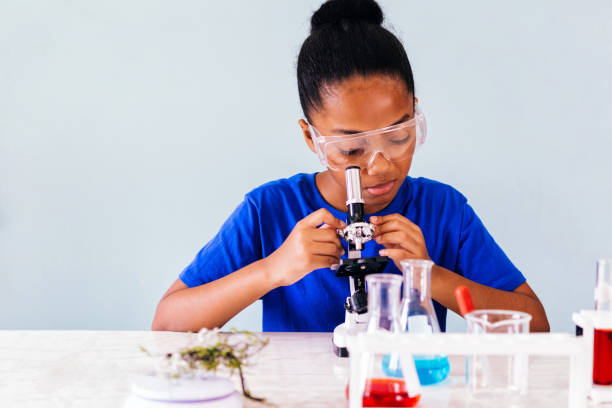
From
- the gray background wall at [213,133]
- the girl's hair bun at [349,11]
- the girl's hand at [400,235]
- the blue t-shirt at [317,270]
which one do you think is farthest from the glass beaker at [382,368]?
the gray background wall at [213,133]

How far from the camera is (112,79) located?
288 cm

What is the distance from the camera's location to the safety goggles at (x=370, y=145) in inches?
62.5

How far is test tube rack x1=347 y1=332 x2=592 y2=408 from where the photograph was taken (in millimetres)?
918

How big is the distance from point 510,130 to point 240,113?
1269 mm

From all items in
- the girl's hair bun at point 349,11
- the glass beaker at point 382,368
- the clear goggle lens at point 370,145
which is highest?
the girl's hair bun at point 349,11

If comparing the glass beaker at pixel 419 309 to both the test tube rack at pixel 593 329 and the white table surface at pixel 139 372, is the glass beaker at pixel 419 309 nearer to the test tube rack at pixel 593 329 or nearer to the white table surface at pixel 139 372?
the white table surface at pixel 139 372

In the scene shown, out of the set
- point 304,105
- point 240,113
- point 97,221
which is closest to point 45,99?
point 97,221

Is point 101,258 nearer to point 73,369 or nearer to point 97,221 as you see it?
point 97,221

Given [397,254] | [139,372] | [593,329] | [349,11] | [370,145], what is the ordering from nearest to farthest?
[593,329] → [139,372] → [397,254] → [370,145] → [349,11]

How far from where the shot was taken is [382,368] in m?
1.01

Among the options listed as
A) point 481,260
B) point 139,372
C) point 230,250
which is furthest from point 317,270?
point 139,372

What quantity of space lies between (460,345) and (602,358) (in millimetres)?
362

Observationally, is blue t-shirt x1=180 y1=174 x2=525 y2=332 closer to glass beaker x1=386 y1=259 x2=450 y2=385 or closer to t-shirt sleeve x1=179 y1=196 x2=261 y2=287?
t-shirt sleeve x1=179 y1=196 x2=261 y2=287

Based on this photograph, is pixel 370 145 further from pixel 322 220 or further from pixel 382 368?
pixel 382 368
